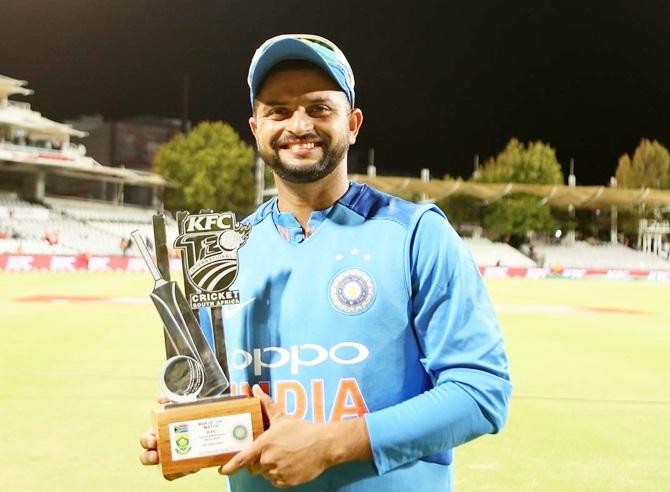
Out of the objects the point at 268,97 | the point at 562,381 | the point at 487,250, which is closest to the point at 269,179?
the point at 487,250

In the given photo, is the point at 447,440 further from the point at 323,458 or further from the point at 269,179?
the point at 269,179

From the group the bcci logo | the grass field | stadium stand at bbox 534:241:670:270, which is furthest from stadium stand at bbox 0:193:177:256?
the bcci logo

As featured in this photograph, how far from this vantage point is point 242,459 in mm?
1706

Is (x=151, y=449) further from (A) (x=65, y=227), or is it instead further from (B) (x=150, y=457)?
→ (A) (x=65, y=227)

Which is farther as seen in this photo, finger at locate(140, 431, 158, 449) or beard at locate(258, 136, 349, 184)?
beard at locate(258, 136, 349, 184)

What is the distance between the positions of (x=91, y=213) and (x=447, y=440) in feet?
181

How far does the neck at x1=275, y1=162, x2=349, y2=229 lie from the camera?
2180mm

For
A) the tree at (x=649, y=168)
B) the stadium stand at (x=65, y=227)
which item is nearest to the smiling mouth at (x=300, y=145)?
the stadium stand at (x=65, y=227)

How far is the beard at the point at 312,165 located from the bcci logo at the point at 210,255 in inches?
10.7

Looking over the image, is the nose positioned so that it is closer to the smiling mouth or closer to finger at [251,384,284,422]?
the smiling mouth

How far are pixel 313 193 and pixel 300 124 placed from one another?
232 millimetres

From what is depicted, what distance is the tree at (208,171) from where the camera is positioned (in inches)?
2352

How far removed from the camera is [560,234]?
62.4m

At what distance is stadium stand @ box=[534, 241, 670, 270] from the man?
5333 cm
